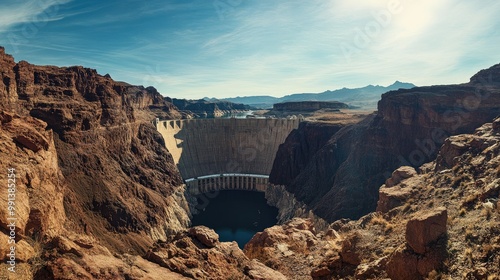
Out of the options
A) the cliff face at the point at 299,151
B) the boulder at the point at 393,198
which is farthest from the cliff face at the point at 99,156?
the boulder at the point at 393,198

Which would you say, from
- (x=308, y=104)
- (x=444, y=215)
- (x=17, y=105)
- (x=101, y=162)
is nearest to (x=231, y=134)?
(x=101, y=162)

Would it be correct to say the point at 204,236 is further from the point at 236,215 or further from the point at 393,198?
the point at 236,215

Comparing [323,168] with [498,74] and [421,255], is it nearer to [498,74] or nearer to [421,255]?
[498,74]

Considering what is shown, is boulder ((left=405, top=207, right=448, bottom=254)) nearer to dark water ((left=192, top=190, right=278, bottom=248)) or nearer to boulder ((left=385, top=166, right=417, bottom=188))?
boulder ((left=385, top=166, right=417, bottom=188))

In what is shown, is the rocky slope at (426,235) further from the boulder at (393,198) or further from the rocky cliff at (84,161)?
the rocky cliff at (84,161)

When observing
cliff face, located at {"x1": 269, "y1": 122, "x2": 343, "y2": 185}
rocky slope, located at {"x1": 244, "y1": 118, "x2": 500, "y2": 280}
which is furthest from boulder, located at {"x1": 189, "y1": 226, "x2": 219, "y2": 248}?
cliff face, located at {"x1": 269, "y1": 122, "x2": 343, "y2": 185}

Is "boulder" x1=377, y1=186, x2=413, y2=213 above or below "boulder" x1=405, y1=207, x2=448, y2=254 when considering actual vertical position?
below
